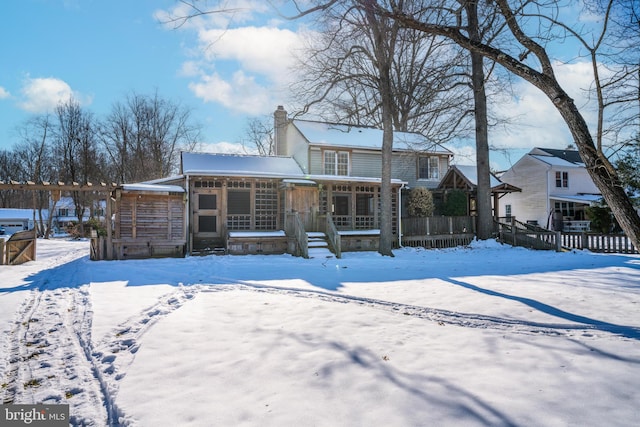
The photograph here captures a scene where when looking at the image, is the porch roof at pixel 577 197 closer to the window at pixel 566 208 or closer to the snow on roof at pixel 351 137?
the window at pixel 566 208

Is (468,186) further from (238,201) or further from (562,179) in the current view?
(238,201)

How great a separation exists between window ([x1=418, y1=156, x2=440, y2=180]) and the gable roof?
37.7 ft

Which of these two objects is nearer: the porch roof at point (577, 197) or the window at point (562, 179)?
the porch roof at point (577, 197)

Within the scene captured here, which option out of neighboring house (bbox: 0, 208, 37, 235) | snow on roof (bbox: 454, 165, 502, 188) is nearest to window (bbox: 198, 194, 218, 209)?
snow on roof (bbox: 454, 165, 502, 188)

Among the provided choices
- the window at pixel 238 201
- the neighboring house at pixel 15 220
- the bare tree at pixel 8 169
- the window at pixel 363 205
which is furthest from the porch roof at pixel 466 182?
the bare tree at pixel 8 169

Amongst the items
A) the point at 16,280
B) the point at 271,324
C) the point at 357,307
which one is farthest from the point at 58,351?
the point at 16,280

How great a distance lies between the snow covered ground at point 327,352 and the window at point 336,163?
13.3m

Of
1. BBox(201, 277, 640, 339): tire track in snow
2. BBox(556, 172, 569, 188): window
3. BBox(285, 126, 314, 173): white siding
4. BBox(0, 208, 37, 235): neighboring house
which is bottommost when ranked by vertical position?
BBox(201, 277, 640, 339): tire track in snow

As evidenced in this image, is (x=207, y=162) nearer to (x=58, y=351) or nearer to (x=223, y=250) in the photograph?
(x=223, y=250)

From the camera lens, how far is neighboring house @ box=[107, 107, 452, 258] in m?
14.6

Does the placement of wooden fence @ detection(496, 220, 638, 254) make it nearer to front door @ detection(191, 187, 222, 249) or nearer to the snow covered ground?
the snow covered ground

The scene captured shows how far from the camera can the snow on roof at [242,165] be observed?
16906 mm

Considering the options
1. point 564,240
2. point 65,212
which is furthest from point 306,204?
point 65,212

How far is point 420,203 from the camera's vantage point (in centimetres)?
2095
